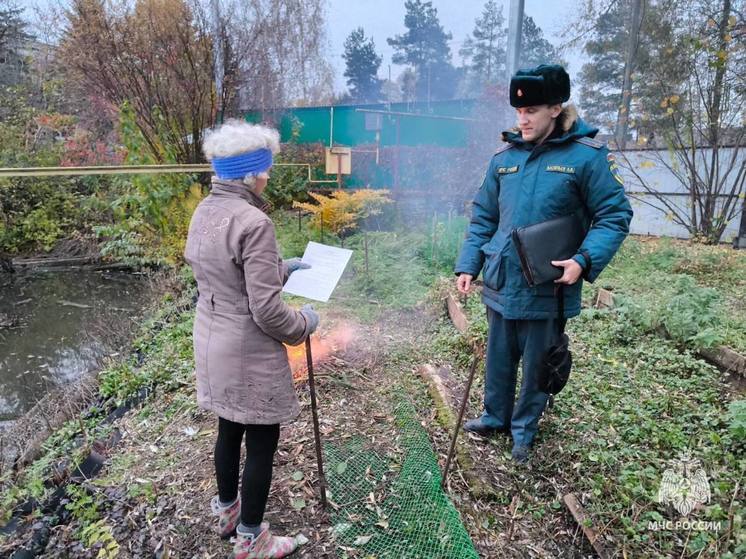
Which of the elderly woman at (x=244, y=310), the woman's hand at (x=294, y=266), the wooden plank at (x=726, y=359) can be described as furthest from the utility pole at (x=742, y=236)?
the elderly woman at (x=244, y=310)

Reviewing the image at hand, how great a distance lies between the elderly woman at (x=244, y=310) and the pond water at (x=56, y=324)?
3.84m

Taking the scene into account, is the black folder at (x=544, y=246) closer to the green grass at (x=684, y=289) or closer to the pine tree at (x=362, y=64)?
the green grass at (x=684, y=289)

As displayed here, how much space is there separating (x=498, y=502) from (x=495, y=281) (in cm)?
112

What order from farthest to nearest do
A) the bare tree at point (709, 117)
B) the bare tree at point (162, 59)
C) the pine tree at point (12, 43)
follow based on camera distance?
the pine tree at point (12, 43) → the bare tree at point (162, 59) → the bare tree at point (709, 117)

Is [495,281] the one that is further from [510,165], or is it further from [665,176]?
[665,176]

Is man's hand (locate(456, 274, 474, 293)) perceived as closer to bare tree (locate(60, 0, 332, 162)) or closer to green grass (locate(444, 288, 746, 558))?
green grass (locate(444, 288, 746, 558))

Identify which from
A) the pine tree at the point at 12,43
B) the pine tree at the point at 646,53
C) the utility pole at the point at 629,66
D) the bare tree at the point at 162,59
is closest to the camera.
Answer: the bare tree at the point at 162,59

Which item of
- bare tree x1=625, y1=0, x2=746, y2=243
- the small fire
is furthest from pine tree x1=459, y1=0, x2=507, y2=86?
the small fire

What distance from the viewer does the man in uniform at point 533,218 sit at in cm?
214

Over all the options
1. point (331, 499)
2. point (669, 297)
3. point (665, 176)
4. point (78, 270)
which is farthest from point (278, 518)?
point (665, 176)

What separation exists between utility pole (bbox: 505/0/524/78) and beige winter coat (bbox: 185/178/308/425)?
16.7 feet

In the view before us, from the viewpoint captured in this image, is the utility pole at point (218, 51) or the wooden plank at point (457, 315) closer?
the wooden plank at point (457, 315)

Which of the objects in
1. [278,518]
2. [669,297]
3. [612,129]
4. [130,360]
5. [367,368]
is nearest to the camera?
[278,518]

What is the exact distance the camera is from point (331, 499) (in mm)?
2406
